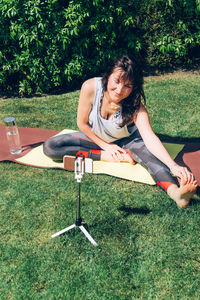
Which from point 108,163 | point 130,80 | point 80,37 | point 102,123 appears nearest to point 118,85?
point 130,80

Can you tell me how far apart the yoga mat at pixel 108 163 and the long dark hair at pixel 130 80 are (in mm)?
611

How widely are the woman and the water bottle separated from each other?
22.7 inches

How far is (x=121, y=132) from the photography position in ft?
12.9

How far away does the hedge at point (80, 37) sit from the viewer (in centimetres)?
625

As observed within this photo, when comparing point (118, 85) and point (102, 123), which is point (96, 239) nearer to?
point (102, 123)

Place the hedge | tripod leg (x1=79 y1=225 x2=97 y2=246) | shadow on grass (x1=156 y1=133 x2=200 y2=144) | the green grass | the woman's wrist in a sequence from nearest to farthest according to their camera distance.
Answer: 1. the green grass
2. tripod leg (x1=79 y1=225 x2=97 y2=246)
3. the woman's wrist
4. shadow on grass (x1=156 y1=133 x2=200 y2=144)
5. the hedge

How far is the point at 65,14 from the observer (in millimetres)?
6285

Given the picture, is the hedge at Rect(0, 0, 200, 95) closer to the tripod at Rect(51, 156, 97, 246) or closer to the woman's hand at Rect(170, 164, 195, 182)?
the woman's hand at Rect(170, 164, 195, 182)

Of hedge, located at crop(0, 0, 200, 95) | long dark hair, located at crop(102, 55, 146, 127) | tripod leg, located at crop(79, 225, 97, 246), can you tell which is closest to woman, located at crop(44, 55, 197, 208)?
long dark hair, located at crop(102, 55, 146, 127)

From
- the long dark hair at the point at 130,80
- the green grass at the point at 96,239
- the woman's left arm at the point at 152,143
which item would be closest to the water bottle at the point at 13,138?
the green grass at the point at 96,239

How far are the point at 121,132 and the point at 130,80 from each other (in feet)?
2.50

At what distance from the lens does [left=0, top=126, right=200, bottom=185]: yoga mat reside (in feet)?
13.0

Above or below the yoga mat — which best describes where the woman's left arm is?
above

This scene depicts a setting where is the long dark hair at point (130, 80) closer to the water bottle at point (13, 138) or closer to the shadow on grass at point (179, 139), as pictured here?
the shadow on grass at point (179, 139)
